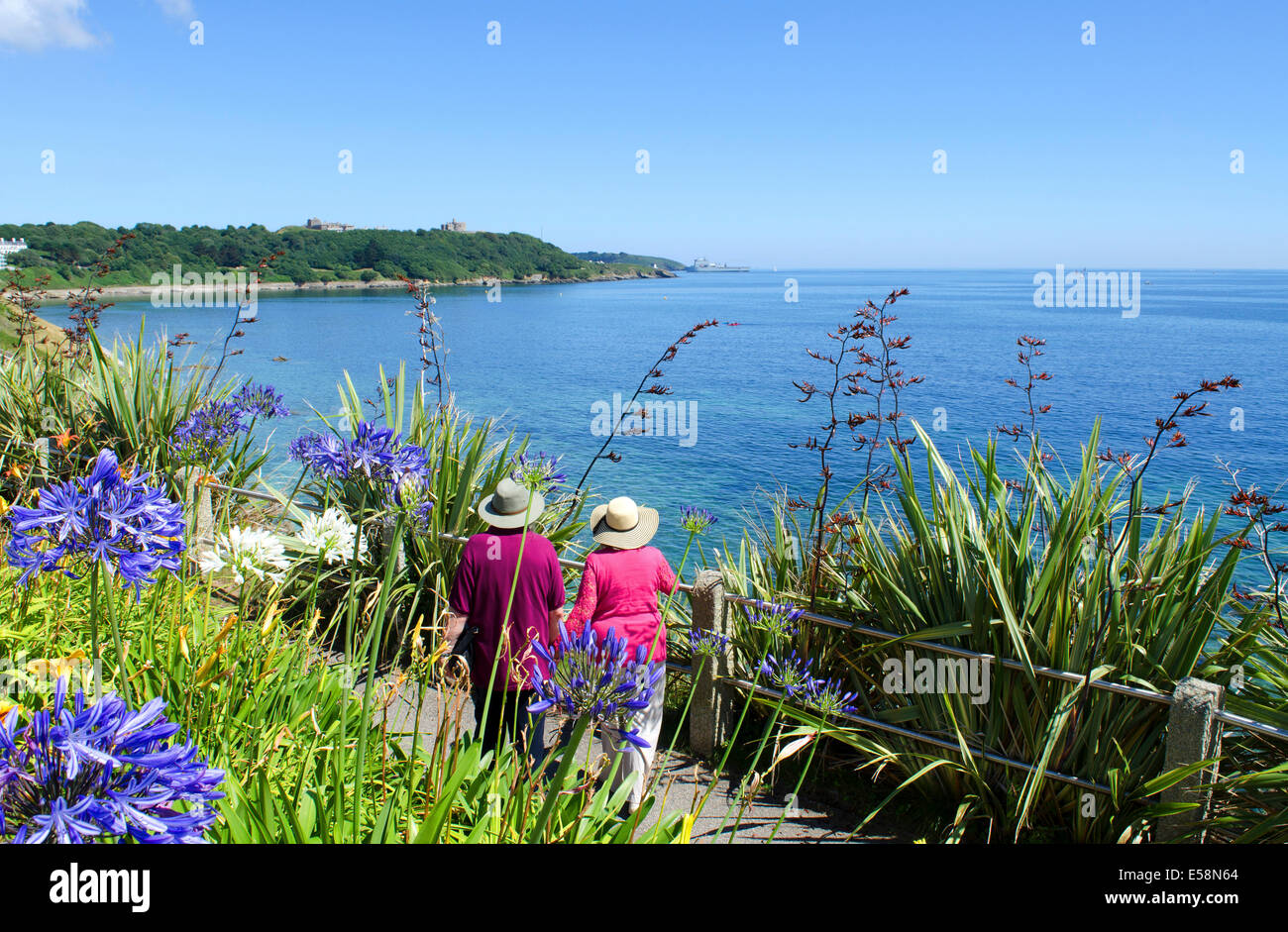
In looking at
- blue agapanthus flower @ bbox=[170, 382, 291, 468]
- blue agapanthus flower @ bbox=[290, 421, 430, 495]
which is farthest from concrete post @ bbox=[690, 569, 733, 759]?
blue agapanthus flower @ bbox=[170, 382, 291, 468]

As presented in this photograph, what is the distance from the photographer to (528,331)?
6825 centimetres

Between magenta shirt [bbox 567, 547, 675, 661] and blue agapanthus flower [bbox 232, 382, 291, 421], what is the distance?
10.3ft

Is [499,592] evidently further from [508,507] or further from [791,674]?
[791,674]

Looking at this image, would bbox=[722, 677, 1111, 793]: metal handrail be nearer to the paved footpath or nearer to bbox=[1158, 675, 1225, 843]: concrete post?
bbox=[1158, 675, 1225, 843]: concrete post

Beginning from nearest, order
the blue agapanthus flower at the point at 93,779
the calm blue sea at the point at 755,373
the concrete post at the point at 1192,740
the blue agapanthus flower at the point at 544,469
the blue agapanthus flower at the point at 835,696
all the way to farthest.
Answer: the blue agapanthus flower at the point at 93,779 < the concrete post at the point at 1192,740 < the blue agapanthus flower at the point at 835,696 < the blue agapanthus flower at the point at 544,469 < the calm blue sea at the point at 755,373

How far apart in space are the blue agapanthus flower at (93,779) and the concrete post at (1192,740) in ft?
11.0

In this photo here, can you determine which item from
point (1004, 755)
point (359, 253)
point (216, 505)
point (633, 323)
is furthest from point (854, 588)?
point (359, 253)

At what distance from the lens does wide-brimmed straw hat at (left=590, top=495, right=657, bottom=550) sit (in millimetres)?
3939

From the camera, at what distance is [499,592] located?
3.71 m

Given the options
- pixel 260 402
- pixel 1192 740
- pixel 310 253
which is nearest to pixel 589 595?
pixel 1192 740

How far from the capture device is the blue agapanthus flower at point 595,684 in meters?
1.52

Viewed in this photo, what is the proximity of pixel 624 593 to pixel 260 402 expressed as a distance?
136 inches

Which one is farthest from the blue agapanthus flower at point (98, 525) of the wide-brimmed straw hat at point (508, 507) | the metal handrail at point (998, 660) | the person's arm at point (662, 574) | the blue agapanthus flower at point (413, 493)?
the metal handrail at point (998, 660)

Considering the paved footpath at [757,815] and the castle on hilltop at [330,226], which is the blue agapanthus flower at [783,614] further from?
the castle on hilltop at [330,226]
